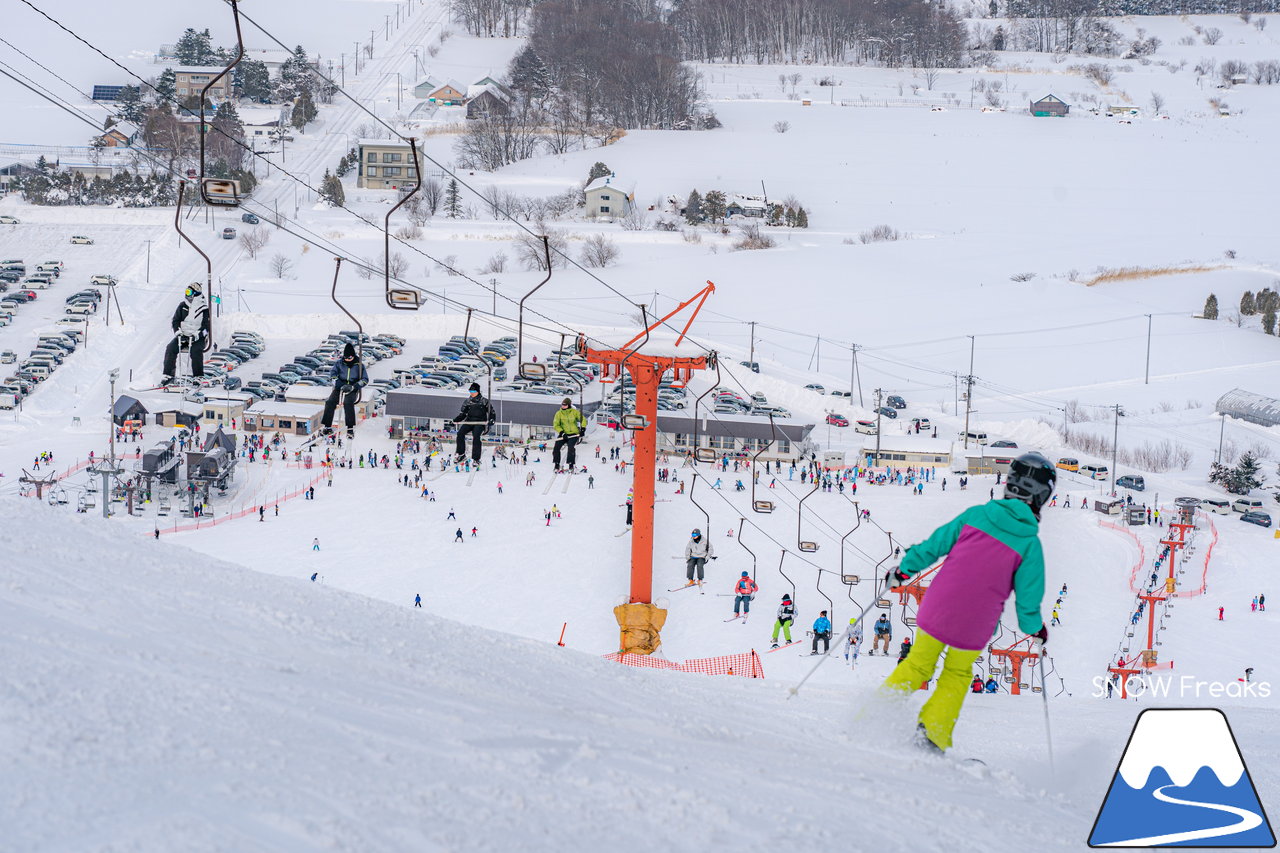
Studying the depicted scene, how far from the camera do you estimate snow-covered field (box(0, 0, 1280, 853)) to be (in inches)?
123

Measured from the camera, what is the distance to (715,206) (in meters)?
45.9

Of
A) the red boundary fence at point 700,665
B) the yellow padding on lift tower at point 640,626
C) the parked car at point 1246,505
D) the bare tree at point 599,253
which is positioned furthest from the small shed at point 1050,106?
the yellow padding on lift tower at point 640,626

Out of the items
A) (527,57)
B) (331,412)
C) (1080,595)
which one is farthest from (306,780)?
(527,57)

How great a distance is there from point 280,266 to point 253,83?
1064 inches

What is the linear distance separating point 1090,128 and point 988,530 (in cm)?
5963

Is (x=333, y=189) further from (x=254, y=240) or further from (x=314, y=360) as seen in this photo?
(x=314, y=360)

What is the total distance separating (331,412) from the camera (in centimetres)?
831

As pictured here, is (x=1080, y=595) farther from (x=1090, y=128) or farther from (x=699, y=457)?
(x=1090, y=128)

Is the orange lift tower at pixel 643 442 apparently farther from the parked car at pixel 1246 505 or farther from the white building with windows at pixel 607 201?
the white building with windows at pixel 607 201

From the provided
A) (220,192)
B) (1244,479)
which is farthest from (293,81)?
(220,192)

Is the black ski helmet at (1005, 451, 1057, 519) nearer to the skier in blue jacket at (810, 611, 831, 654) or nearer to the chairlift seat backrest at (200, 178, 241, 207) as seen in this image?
the chairlift seat backrest at (200, 178, 241, 207)

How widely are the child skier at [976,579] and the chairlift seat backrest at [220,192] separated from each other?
3901 millimetres

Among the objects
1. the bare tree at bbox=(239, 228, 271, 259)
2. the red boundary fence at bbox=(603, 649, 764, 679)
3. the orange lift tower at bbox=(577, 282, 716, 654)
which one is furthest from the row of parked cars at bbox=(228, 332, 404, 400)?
the red boundary fence at bbox=(603, 649, 764, 679)

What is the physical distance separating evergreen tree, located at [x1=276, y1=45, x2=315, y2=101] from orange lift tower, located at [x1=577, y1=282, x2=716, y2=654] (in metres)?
54.2
